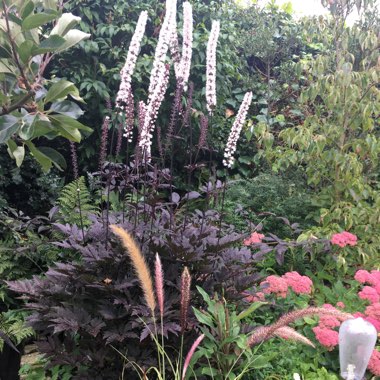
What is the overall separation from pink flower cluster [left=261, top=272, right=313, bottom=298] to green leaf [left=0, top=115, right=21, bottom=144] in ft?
4.97

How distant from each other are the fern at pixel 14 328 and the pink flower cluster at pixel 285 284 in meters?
1.27

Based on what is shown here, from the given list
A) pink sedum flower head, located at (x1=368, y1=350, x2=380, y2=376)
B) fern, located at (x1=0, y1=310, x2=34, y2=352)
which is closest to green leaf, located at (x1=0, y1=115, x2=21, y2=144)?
fern, located at (x1=0, y1=310, x2=34, y2=352)

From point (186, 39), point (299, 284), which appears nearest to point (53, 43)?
point (186, 39)

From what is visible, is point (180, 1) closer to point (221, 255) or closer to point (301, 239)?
point (301, 239)

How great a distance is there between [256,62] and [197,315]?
5134 millimetres

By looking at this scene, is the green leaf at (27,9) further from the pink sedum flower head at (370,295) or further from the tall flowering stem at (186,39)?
the pink sedum flower head at (370,295)

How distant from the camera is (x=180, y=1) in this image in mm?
4887

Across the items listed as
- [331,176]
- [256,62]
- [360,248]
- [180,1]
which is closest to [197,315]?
[360,248]

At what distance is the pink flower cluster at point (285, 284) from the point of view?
2.58 metres

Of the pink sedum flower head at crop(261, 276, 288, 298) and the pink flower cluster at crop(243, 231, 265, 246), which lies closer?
the pink sedum flower head at crop(261, 276, 288, 298)

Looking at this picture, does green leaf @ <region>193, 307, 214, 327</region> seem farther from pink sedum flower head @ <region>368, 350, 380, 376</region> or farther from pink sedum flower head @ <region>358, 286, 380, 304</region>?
pink sedum flower head @ <region>358, 286, 380, 304</region>

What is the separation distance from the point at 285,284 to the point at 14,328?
1455 mm

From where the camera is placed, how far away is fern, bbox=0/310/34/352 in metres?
2.61

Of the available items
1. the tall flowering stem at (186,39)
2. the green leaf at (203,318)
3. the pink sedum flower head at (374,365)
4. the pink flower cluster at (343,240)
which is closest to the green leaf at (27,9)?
the tall flowering stem at (186,39)
